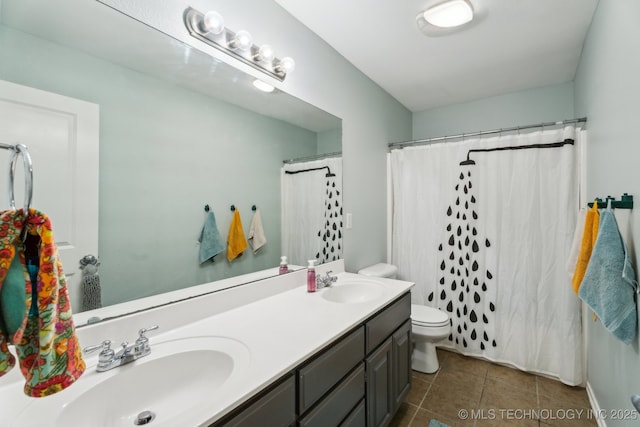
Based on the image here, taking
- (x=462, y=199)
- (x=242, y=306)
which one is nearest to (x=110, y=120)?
(x=242, y=306)

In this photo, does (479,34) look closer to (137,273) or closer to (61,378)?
(137,273)

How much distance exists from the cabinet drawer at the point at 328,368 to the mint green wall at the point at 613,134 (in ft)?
3.51

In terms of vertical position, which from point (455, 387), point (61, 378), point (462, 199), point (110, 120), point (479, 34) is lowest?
point (455, 387)

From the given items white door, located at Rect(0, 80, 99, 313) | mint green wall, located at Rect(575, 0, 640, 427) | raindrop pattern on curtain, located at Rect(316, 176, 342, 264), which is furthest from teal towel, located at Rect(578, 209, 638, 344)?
white door, located at Rect(0, 80, 99, 313)

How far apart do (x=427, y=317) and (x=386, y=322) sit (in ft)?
2.82

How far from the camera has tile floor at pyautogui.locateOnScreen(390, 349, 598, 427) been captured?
1.72 meters

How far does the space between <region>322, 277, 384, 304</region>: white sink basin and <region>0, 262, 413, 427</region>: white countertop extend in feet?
0.31

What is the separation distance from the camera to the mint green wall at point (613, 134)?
1105 mm

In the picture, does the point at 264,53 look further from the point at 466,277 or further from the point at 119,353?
the point at 466,277

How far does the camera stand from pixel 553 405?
6.02 feet

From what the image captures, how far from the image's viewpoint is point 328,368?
1087mm

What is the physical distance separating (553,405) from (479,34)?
2.50 meters

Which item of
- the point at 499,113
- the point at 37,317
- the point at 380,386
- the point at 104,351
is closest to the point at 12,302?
the point at 37,317

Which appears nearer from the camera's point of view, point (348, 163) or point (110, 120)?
point (110, 120)
